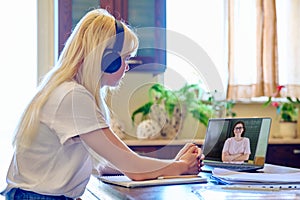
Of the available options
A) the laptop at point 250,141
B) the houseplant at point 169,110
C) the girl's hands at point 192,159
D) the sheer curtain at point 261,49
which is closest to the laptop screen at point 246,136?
the laptop at point 250,141

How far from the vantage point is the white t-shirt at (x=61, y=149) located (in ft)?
4.28

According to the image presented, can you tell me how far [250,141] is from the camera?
1.63 m

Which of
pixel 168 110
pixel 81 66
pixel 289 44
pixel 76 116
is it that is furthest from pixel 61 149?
pixel 289 44

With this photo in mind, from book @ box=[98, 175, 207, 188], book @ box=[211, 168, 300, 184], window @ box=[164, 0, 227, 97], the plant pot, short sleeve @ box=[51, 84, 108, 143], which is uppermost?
window @ box=[164, 0, 227, 97]

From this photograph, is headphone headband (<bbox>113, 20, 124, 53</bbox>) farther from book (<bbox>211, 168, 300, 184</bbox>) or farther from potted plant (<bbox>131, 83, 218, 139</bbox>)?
potted plant (<bbox>131, 83, 218, 139</bbox>)

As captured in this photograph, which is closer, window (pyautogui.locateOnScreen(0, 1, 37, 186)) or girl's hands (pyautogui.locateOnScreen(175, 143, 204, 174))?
girl's hands (pyautogui.locateOnScreen(175, 143, 204, 174))

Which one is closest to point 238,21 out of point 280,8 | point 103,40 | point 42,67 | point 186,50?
point 280,8

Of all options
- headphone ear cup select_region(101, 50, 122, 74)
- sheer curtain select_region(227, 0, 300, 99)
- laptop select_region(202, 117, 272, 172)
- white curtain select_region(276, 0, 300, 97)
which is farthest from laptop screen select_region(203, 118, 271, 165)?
white curtain select_region(276, 0, 300, 97)

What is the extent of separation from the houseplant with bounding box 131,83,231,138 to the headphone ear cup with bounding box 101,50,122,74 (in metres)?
1.91

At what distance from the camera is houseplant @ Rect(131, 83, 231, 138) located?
339cm

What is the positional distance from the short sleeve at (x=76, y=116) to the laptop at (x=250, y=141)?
499 mm

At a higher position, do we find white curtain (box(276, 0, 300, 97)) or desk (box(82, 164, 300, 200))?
white curtain (box(276, 0, 300, 97))

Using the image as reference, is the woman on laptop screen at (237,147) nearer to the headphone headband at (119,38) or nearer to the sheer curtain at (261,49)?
the headphone headband at (119,38)

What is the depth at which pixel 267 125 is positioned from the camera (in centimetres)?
162
